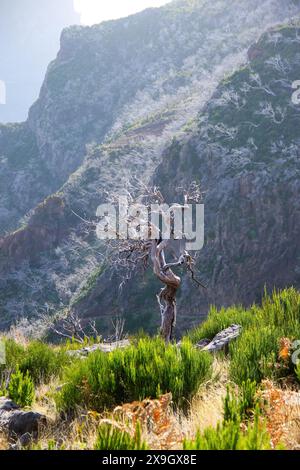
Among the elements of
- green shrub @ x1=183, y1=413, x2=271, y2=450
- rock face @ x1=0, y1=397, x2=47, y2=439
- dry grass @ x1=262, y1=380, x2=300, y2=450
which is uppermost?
green shrub @ x1=183, y1=413, x2=271, y2=450

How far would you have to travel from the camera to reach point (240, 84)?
49.0 m

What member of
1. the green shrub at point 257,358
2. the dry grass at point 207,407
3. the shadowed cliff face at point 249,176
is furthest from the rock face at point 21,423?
the shadowed cliff face at point 249,176

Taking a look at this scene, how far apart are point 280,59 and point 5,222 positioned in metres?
60.9

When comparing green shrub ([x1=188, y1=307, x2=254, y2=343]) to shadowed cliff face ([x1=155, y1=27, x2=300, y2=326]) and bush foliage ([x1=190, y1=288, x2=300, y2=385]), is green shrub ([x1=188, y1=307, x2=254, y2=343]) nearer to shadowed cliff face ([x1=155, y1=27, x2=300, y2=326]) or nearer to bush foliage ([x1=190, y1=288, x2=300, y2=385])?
bush foliage ([x1=190, y1=288, x2=300, y2=385])

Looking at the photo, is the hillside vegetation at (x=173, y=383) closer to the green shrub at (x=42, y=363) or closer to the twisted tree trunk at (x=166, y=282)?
the green shrub at (x=42, y=363)

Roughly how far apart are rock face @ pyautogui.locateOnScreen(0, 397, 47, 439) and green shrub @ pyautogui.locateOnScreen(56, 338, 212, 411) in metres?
0.35

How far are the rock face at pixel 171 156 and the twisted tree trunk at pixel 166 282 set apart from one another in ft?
6.78

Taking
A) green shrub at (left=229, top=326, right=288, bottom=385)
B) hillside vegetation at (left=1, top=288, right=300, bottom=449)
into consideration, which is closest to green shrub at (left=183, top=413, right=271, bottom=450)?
hillside vegetation at (left=1, top=288, right=300, bottom=449)

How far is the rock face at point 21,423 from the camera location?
14.6ft

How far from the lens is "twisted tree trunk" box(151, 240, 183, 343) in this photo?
9.48m
